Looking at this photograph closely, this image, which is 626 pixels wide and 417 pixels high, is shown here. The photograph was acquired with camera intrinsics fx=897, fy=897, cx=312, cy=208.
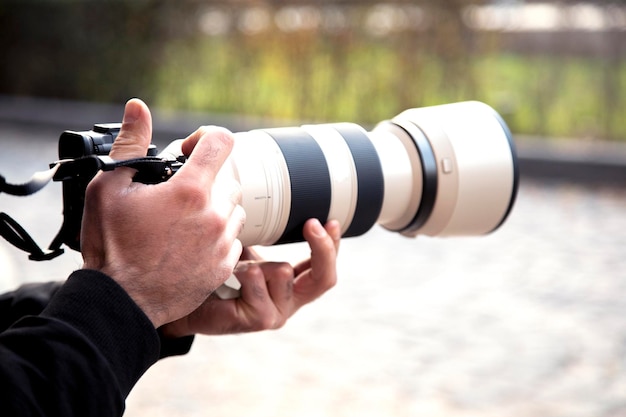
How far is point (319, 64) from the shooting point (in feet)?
26.2

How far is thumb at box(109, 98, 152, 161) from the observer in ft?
4.26

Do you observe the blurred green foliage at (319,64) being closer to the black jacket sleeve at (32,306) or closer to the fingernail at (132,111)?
the black jacket sleeve at (32,306)

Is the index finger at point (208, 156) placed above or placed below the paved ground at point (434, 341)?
above

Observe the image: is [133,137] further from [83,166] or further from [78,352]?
[78,352]

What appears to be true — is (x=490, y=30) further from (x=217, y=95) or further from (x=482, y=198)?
(x=482, y=198)

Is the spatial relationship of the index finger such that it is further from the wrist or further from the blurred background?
the wrist

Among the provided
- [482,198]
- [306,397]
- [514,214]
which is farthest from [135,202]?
[514,214]

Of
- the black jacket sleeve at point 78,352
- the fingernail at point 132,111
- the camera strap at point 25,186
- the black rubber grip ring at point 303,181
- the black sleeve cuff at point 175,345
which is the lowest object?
the black sleeve cuff at point 175,345

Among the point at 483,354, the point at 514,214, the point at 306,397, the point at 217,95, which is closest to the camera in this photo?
the point at 306,397

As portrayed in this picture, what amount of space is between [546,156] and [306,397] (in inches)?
161

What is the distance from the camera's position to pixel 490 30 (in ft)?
24.1

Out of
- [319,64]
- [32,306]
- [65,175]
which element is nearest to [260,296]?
[32,306]

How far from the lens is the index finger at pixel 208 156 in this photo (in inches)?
50.4

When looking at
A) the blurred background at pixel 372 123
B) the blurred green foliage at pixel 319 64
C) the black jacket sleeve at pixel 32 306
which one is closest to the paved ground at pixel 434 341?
the blurred background at pixel 372 123
